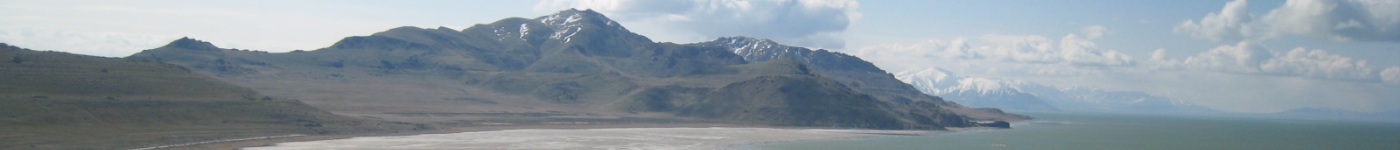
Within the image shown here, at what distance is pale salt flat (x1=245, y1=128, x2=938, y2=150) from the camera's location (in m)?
135

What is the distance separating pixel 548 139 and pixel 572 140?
320 cm

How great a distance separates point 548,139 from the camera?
158 m

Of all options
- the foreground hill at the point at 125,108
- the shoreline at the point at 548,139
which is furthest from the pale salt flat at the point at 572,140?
the foreground hill at the point at 125,108

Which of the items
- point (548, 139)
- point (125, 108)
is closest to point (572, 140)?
point (548, 139)

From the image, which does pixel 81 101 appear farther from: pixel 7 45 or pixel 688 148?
pixel 688 148

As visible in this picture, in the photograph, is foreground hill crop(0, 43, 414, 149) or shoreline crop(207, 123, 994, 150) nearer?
foreground hill crop(0, 43, 414, 149)

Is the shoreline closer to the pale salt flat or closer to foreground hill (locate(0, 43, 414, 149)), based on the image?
the pale salt flat

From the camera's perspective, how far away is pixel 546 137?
536ft

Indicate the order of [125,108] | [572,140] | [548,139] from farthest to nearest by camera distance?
[548,139], [572,140], [125,108]

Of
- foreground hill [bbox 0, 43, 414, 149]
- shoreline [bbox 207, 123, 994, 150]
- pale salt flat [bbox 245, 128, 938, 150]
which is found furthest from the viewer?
pale salt flat [bbox 245, 128, 938, 150]

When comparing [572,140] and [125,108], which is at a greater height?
[125,108]

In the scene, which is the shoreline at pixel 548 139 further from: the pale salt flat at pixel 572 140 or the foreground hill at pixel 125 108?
the foreground hill at pixel 125 108

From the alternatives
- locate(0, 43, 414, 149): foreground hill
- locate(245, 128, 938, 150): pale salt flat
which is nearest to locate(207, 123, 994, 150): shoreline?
locate(245, 128, 938, 150): pale salt flat

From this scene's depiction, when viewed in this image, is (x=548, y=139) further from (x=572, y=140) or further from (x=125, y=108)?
(x=125, y=108)
